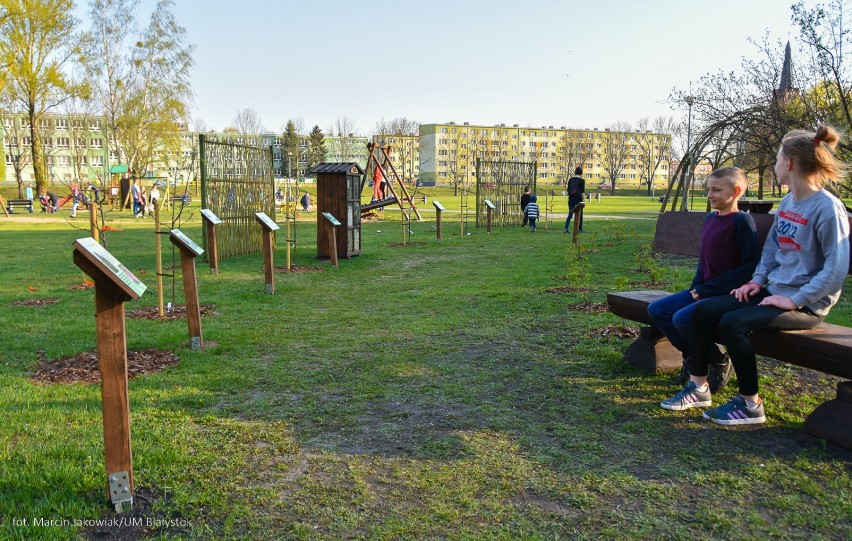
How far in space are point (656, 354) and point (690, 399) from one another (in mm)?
793

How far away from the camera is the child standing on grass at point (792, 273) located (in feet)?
12.5

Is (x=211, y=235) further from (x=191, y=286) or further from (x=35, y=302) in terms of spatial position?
(x=191, y=286)

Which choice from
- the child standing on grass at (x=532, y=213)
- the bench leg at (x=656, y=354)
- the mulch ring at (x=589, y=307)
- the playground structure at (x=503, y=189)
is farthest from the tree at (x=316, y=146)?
the bench leg at (x=656, y=354)

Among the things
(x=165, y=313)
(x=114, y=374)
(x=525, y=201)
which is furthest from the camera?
(x=525, y=201)

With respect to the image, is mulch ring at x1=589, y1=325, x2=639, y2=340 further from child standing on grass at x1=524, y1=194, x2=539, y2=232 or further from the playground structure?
the playground structure

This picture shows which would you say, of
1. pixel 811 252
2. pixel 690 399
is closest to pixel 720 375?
pixel 690 399

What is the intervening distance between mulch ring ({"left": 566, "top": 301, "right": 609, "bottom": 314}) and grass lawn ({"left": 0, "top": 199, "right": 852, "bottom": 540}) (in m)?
0.22

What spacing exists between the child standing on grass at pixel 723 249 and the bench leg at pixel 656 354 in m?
0.51

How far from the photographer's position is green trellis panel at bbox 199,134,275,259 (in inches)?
500

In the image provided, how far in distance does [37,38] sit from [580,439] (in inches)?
1624

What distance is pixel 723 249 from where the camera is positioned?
14.5ft

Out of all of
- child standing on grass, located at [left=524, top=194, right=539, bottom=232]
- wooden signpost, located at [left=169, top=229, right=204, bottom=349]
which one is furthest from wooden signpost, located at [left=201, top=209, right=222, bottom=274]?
child standing on grass, located at [left=524, top=194, right=539, bottom=232]

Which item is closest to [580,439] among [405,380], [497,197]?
[405,380]

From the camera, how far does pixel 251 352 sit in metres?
6.04
